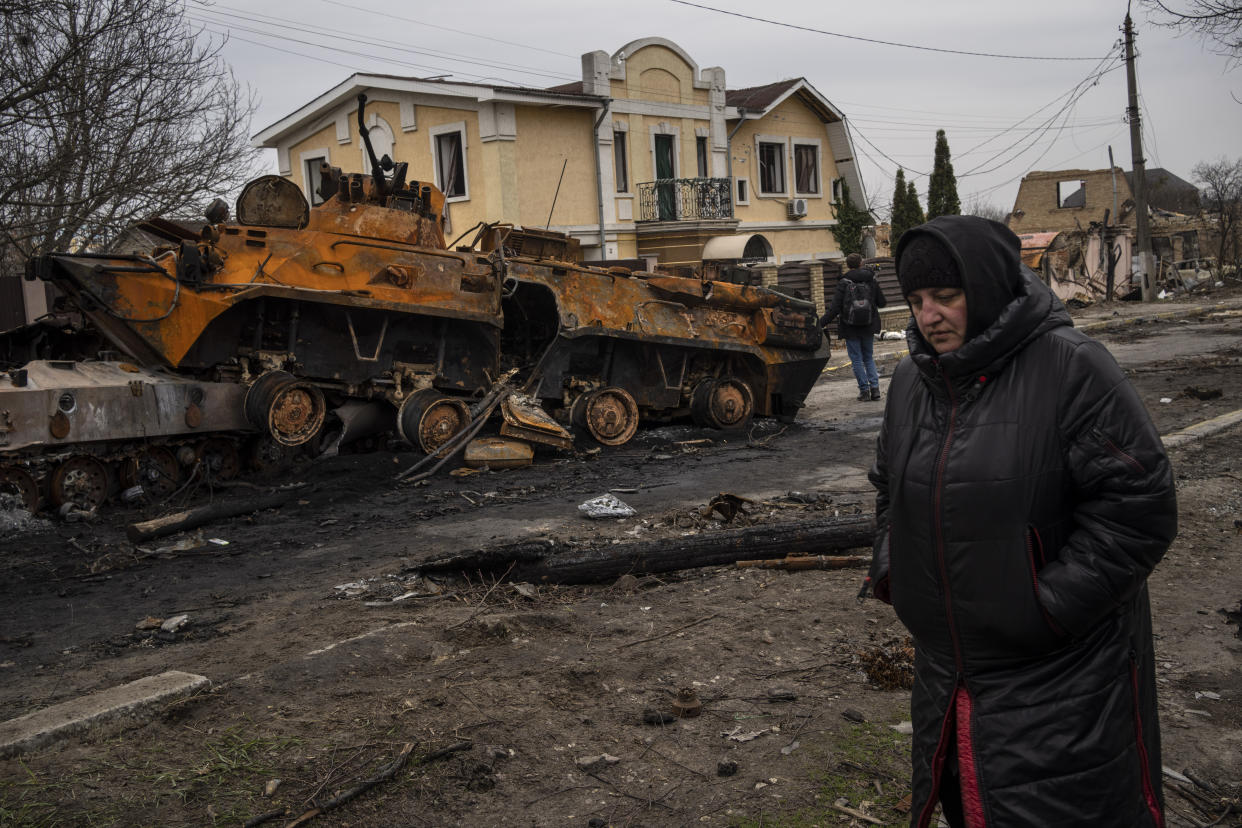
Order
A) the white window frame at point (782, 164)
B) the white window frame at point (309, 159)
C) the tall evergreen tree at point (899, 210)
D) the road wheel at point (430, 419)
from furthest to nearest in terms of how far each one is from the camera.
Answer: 1. the tall evergreen tree at point (899, 210)
2. the white window frame at point (782, 164)
3. the white window frame at point (309, 159)
4. the road wheel at point (430, 419)

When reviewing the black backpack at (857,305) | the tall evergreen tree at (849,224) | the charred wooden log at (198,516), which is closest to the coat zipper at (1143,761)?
the charred wooden log at (198,516)

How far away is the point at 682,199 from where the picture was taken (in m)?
28.3

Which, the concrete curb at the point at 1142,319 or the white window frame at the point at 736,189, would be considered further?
the white window frame at the point at 736,189

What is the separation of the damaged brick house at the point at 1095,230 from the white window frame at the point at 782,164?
665 centimetres

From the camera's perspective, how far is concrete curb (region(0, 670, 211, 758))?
3.87m

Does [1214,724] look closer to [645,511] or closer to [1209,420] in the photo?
[645,511]

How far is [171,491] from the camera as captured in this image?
9469 mm

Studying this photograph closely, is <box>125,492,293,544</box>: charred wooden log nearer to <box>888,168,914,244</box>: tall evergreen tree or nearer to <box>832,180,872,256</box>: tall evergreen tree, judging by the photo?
<box>832,180,872,256</box>: tall evergreen tree

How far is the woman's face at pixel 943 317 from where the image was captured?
8.14 ft

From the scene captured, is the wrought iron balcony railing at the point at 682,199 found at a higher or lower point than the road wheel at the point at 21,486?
higher

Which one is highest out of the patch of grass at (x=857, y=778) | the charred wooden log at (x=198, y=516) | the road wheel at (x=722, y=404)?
the road wheel at (x=722, y=404)

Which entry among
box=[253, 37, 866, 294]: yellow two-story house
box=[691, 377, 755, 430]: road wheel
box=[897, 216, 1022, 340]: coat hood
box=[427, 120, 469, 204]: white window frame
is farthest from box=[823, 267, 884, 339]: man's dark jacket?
box=[427, 120, 469, 204]: white window frame

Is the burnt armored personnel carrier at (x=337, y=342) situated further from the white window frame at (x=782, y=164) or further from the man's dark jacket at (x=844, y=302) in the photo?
the white window frame at (x=782, y=164)

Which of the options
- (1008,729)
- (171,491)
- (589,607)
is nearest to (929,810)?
(1008,729)
